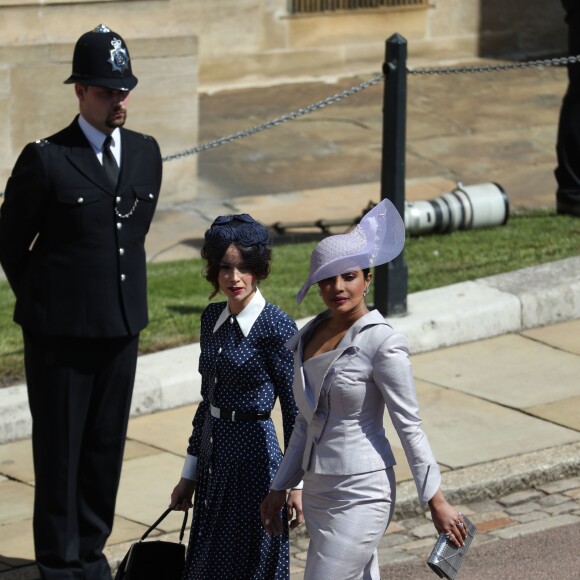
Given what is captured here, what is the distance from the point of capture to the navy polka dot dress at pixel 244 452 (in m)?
5.00

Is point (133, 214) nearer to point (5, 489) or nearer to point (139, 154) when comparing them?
point (139, 154)

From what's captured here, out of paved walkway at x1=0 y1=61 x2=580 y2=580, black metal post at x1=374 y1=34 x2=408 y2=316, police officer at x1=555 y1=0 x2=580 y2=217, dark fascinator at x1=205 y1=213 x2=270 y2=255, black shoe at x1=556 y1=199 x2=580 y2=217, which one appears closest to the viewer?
dark fascinator at x1=205 y1=213 x2=270 y2=255

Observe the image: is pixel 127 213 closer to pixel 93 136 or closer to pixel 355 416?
pixel 93 136

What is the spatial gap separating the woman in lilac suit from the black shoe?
6527 millimetres

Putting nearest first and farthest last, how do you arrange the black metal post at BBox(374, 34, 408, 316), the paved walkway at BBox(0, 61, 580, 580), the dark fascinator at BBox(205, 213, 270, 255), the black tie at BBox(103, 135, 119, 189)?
the dark fascinator at BBox(205, 213, 270, 255), the black tie at BBox(103, 135, 119, 189), the paved walkway at BBox(0, 61, 580, 580), the black metal post at BBox(374, 34, 408, 316)

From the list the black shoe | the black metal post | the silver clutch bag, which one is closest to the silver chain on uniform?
the silver clutch bag

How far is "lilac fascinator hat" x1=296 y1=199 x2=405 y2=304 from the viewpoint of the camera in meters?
4.64

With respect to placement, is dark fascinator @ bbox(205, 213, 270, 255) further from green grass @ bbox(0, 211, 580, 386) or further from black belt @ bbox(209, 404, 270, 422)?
green grass @ bbox(0, 211, 580, 386)

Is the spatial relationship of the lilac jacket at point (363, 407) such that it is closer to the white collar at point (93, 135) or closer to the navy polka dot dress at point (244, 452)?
the navy polka dot dress at point (244, 452)

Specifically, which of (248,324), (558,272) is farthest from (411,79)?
(248,324)

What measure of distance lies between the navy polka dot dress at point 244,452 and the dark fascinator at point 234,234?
0.79ft

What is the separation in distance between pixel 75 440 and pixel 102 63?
138cm

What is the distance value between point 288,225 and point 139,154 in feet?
18.3

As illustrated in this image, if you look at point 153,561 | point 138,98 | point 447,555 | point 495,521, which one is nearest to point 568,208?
point 138,98
